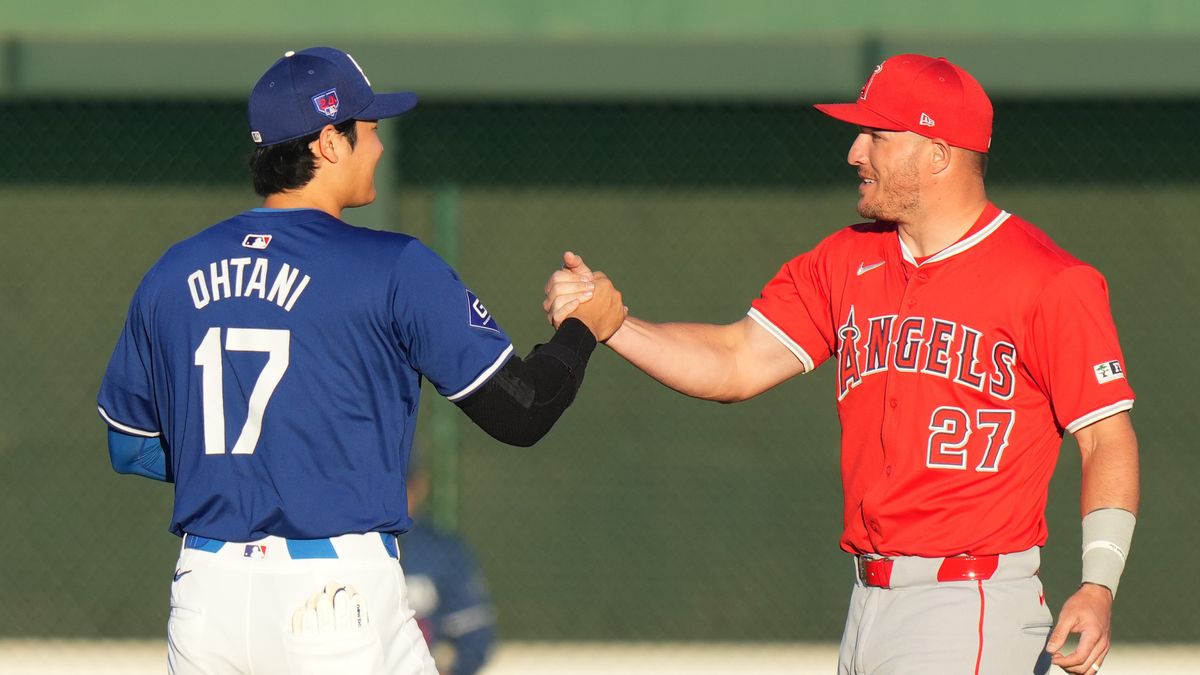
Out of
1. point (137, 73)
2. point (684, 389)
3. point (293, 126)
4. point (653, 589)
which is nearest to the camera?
point (293, 126)

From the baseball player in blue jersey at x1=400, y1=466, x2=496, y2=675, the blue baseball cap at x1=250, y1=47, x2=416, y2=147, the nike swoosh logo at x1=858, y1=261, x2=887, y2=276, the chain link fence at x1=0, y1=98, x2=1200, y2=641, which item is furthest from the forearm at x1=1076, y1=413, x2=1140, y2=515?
the chain link fence at x1=0, y1=98, x2=1200, y2=641

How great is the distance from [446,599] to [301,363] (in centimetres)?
401

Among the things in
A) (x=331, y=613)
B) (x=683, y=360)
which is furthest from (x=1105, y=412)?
(x=331, y=613)

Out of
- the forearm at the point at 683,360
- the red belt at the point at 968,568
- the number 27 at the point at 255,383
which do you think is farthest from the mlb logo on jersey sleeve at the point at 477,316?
the red belt at the point at 968,568

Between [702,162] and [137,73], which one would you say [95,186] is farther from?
[702,162]

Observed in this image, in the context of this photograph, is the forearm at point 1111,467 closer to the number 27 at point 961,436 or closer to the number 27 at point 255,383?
the number 27 at point 961,436

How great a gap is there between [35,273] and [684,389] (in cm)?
598

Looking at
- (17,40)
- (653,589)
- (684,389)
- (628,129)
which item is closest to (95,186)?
(17,40)

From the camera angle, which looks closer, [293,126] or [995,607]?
[293,126]

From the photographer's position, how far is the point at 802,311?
4152 millimetres

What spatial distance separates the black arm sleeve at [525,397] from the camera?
329cm

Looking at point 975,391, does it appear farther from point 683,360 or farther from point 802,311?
point 683,360

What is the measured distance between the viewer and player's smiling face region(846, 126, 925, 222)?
3.87m

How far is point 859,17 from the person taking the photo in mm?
7949
